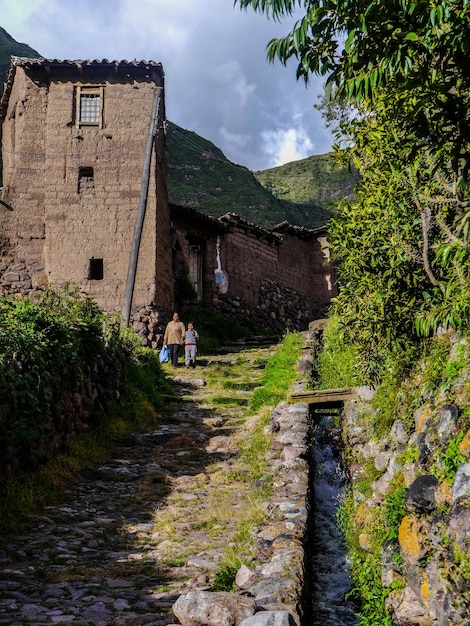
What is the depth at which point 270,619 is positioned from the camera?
3611mm

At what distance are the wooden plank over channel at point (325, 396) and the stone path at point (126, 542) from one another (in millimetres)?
1100

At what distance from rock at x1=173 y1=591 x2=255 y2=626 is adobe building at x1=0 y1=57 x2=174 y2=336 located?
12.5 meters

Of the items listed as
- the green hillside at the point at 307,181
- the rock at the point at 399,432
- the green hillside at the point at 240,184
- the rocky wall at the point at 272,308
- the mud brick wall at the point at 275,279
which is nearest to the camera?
the rock at the point at 399,432

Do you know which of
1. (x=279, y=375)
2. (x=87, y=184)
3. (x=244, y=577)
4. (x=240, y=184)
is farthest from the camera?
(x=240, y=184)

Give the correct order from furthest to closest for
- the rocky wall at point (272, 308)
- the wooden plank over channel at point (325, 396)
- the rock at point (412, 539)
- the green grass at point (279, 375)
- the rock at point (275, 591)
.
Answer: the rocky wall at point (272, 308) → the green grass at point (279, 375) → the wooden plank over channel at point (325, 396) → the rock at point (275, 591) → the rock at point (412, 539)

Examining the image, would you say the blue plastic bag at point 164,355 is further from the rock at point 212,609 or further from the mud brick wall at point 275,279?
the rock at point 212,609

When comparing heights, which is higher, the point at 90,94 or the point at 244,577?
the point at 90,94

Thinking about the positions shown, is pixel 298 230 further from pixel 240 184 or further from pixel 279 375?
pixel 240 184

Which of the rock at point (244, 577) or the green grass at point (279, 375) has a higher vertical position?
the green grass at point (279, 375)

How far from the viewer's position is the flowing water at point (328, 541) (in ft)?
15.6

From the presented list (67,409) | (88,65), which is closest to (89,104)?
(88,65)

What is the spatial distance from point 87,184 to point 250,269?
23.0 feet

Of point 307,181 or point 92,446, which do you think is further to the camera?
point 307,181

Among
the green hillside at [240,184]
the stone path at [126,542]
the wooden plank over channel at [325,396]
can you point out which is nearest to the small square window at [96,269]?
the stone path at [126,542]
